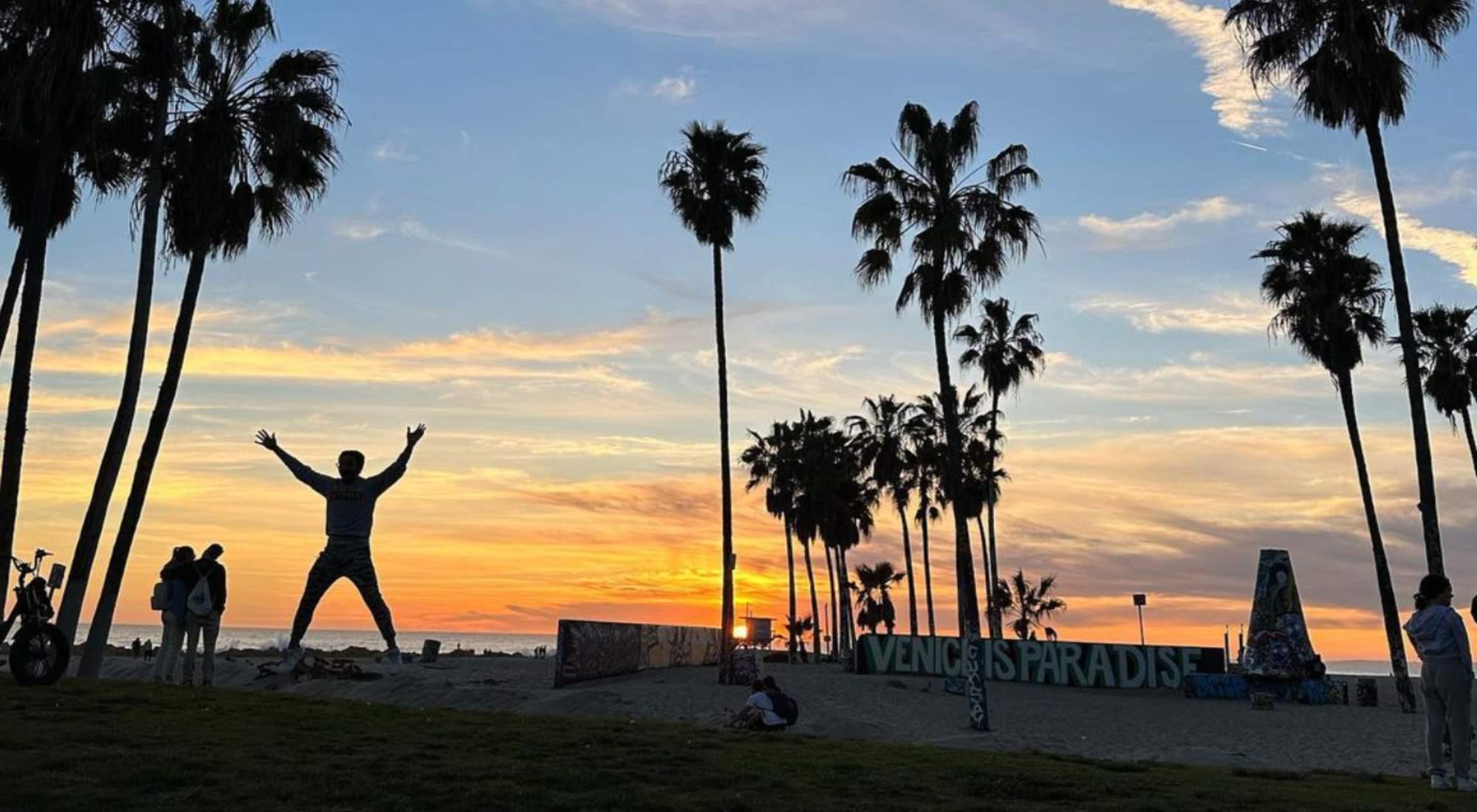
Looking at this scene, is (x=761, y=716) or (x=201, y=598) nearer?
(x=201, y=598)

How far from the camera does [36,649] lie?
14.4 m

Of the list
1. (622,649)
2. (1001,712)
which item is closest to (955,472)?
(1001,712)

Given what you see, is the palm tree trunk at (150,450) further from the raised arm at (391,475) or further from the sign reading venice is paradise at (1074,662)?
the sign reading venice is paradise at (1074,662)

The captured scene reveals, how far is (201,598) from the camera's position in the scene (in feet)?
61.0

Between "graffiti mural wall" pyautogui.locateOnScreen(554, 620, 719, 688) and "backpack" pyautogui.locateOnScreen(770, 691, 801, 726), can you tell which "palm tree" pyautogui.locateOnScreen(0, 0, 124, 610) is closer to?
"backpack" pyautogui.locateOnScreen(770, 691, 801, 726)

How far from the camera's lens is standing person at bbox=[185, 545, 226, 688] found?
18547mm

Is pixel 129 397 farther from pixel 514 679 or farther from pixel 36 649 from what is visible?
pixel 514 679

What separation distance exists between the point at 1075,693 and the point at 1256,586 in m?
7.55

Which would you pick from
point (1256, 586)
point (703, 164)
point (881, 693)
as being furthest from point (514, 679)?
point (1256, 586)

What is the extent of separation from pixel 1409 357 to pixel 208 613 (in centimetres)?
2318

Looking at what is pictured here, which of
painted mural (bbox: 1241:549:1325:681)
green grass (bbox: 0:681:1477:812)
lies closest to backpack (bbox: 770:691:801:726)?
green grass (bbox: 0:681:1477:812)

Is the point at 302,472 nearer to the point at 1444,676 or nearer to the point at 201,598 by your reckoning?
the point at 201,598

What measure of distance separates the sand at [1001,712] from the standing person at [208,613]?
5.61 m

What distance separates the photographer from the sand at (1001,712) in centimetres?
2480
